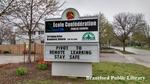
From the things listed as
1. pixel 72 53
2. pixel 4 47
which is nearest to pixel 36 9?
pixel 72 53

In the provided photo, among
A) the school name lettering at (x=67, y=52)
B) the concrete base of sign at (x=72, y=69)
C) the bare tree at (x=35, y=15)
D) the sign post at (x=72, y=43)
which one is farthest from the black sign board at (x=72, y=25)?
the bare tree at (x=35, y=15)

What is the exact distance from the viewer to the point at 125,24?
47.5m

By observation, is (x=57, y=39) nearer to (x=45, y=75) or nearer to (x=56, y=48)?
(x=56, y=48)

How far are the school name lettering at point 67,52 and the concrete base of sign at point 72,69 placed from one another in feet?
1.12

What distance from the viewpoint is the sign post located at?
920 centimetres

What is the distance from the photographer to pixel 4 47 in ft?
153

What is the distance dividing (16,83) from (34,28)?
836cm

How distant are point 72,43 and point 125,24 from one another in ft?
130

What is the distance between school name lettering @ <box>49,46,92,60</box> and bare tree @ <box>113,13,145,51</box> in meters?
38.9

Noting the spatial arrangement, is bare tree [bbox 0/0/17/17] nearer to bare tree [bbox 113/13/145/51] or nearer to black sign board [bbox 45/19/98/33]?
black sign board [bbox 45/19/98/33]

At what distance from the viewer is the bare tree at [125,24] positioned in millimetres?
47112

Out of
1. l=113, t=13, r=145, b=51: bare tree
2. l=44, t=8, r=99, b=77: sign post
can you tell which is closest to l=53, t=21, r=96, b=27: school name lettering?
l=44, t=8, r=99, b=77: sign post

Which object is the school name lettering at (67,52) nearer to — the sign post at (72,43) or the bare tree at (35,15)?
the sign post at (72,43)

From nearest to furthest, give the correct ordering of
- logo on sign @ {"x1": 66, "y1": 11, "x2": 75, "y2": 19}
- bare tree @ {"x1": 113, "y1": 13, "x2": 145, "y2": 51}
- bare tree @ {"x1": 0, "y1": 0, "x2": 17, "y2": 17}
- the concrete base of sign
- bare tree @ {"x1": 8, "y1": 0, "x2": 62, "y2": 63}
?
bare tree @ {"x1": 0, "y1": 0, "x2": 17, "y2": 17} < the concrete base of sign < logo on sign @ {"x1": 66, "y1": 11, "x2": 75, "y2": 19} < bare tree @ {"x1": 8, "y1": 0, "x2": 62, "y2": 63} < bare tree @ {"x1": 113, "y1": 13, "x2": 145, "y2": 51}
